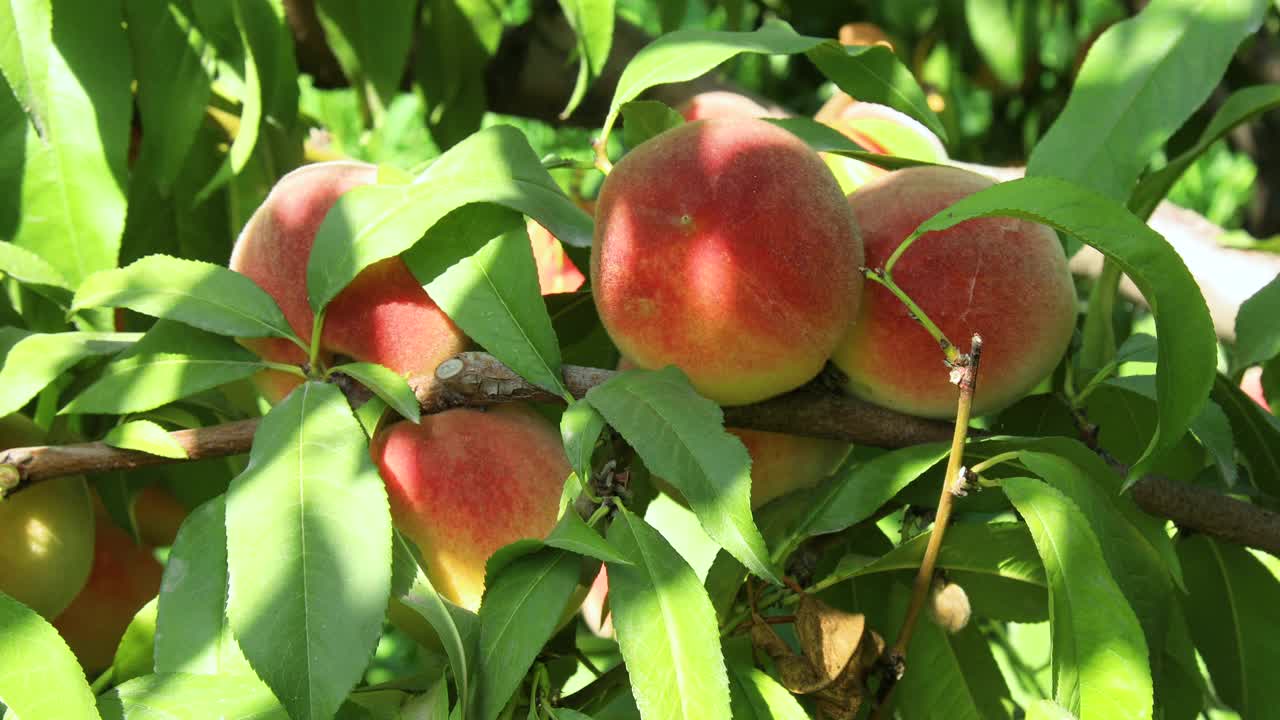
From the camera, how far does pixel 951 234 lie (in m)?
0.60

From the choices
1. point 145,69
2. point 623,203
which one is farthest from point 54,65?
point 623,203

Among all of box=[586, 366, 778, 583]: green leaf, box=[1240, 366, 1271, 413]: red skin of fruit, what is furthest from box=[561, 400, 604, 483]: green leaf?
box=[1240, 366, 1271, 413]: red skin of fruit

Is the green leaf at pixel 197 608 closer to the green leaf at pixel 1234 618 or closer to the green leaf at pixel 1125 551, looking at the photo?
the green leaf at pixel 1125 551

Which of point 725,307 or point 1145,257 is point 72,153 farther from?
point 1145,257

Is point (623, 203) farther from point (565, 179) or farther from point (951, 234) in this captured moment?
point (565, 179)

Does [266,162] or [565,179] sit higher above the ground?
[266,162]

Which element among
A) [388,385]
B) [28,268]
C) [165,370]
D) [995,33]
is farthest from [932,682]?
[995,33]

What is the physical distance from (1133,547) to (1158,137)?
0.66 ft

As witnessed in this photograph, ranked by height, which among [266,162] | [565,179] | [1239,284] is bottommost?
[565,179]

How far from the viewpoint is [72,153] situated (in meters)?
0.76

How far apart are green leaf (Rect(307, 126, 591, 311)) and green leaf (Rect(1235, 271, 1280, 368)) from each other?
1.09ft

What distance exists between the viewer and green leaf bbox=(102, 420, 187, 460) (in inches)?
23.5

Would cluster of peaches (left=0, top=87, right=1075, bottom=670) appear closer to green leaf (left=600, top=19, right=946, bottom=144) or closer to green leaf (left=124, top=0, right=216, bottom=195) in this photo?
green leaf (left=600, top=19, right=946, bottom=144)

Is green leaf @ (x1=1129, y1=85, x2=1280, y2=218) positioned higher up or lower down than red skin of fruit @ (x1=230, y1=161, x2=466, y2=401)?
higher up
